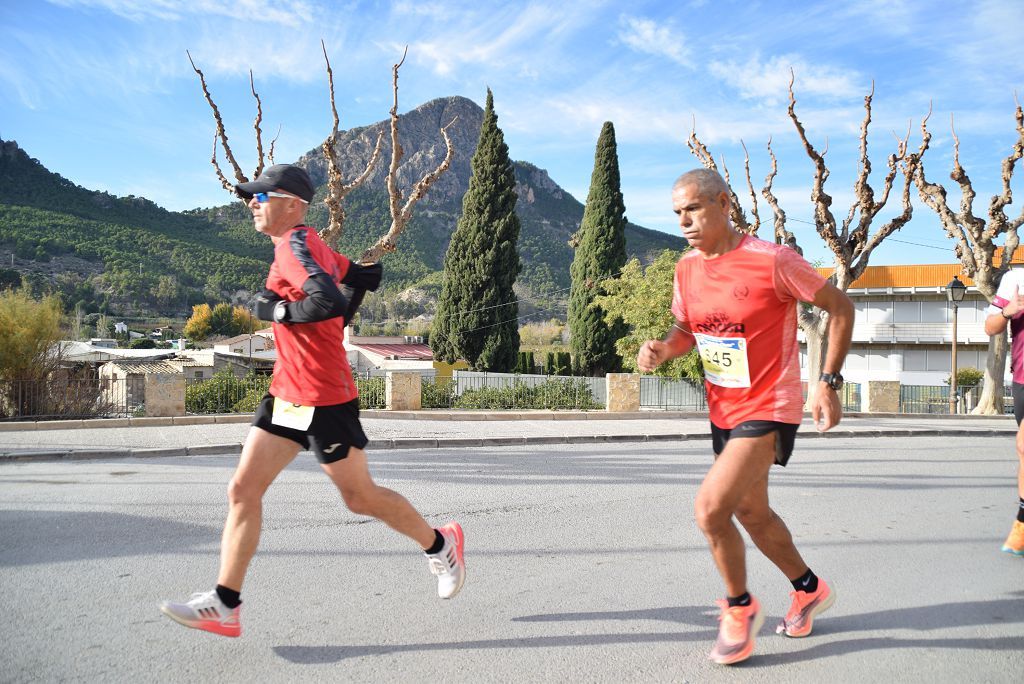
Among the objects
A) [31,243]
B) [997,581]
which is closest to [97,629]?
[997,581]

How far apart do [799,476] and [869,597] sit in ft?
14.4

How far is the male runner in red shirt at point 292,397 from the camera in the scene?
3.08 meters

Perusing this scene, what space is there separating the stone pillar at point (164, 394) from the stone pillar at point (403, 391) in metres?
4.15

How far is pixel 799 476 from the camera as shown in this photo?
813 cm

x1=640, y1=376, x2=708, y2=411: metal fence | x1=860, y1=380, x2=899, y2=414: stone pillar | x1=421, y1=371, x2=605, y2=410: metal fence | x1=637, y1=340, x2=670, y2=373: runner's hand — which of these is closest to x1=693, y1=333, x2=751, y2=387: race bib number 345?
x1=637, y1=340, x2=670, y2=373: runner's hand

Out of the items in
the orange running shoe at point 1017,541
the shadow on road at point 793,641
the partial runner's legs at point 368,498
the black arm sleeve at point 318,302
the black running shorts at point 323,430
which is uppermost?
the black arm sleeve at point 318,302

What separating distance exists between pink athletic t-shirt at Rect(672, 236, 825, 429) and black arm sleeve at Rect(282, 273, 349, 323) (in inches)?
57.5

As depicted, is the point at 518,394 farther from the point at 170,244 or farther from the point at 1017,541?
the point at 170,244

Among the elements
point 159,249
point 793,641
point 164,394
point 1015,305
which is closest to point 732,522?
point 793,641

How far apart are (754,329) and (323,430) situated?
1.75 m

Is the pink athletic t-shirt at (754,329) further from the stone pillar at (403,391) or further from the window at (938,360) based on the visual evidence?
the window at (938,360)

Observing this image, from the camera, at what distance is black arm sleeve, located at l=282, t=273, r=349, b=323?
9.91 feet

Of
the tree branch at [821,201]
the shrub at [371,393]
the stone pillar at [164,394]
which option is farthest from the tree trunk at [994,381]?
the stone pillar at [164,394]

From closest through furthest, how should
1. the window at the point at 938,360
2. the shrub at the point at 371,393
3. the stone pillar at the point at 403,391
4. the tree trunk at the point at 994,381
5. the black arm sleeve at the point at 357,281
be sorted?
the black arm sleeve at the point at 357,281 → the stone pillar at the point at 403,391 → the shrub at the point at 371,393 → the tree trunk at the point at 994,381 → the window at the point at 938,360
